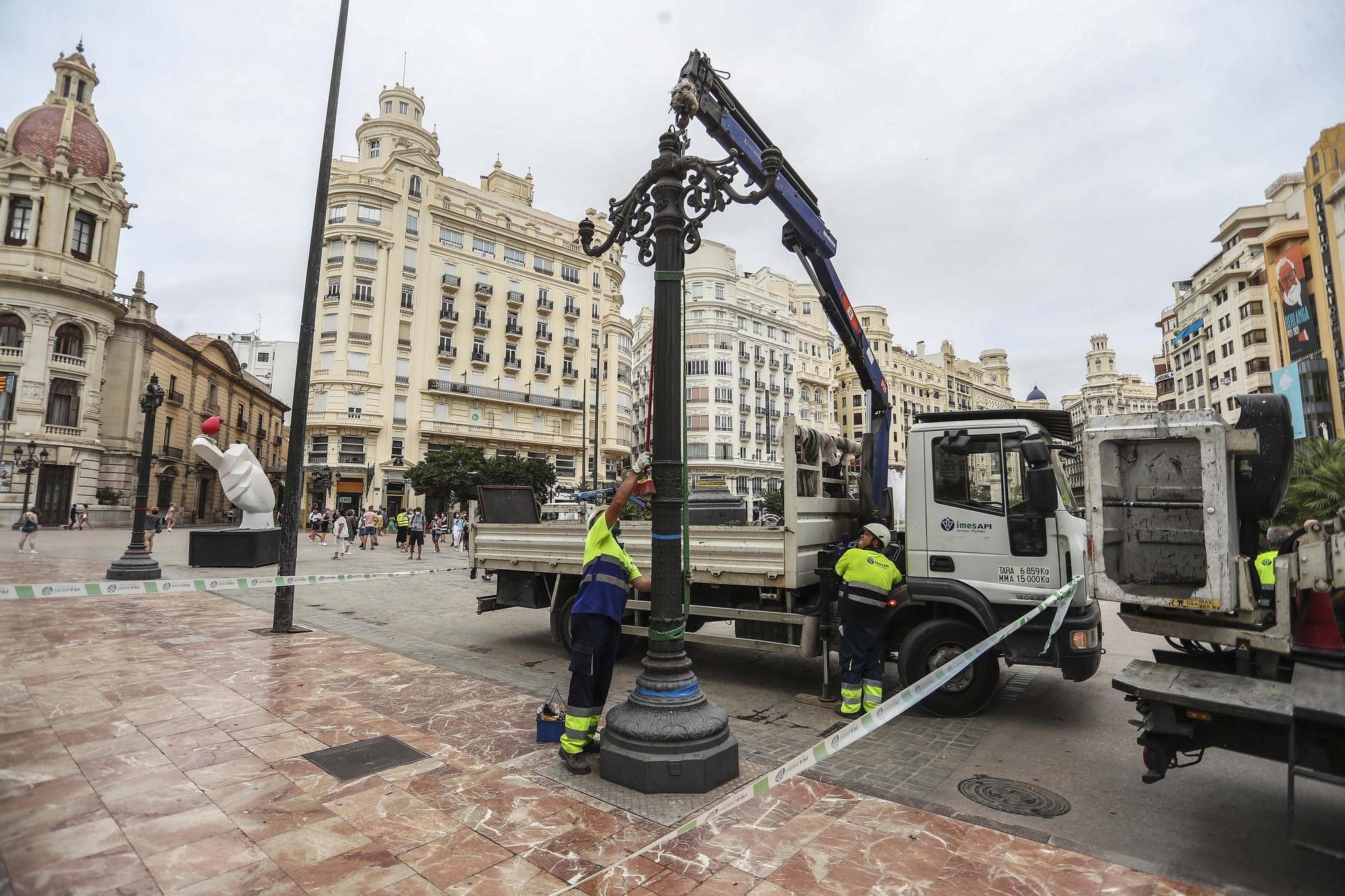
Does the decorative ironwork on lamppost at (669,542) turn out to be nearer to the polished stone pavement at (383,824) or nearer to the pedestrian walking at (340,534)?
the polished stone pavement at (383,824)

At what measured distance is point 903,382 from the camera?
9388cm

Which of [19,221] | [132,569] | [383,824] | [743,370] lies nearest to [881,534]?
[383,824]

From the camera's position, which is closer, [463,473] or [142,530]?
[142,530]

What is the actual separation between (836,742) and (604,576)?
1813mm

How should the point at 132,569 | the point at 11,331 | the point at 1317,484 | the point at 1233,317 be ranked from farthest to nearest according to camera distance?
the point at 1233,317 < the point at 11,331 < the point at 1317,484 < the point at 132,569

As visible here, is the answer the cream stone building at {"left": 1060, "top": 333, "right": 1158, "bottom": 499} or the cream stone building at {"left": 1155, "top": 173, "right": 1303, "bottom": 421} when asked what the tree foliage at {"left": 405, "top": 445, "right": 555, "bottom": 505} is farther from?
the cream stone building at {"left": 1060, "top": 333, "right": 1158, "bottom": 499}

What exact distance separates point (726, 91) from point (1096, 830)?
7.20m

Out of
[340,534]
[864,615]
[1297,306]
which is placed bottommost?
[340,534]

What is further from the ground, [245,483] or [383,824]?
[245,483]

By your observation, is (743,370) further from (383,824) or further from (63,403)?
(383,824)

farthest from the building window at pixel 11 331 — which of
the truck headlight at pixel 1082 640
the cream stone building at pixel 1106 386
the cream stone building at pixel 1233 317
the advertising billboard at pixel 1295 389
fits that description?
the cream stone building at pixel 1106 386

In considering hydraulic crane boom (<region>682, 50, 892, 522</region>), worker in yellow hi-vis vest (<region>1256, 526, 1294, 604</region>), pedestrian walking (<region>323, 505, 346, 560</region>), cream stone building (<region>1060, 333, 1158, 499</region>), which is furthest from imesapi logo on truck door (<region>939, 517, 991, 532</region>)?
cream stone building (<region>1060, 333, 1158, 499</region>)

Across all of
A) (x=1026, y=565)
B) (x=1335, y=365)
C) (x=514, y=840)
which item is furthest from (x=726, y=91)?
(x=1335, y=365)

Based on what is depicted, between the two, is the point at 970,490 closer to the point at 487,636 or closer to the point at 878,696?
the point at 878,696
